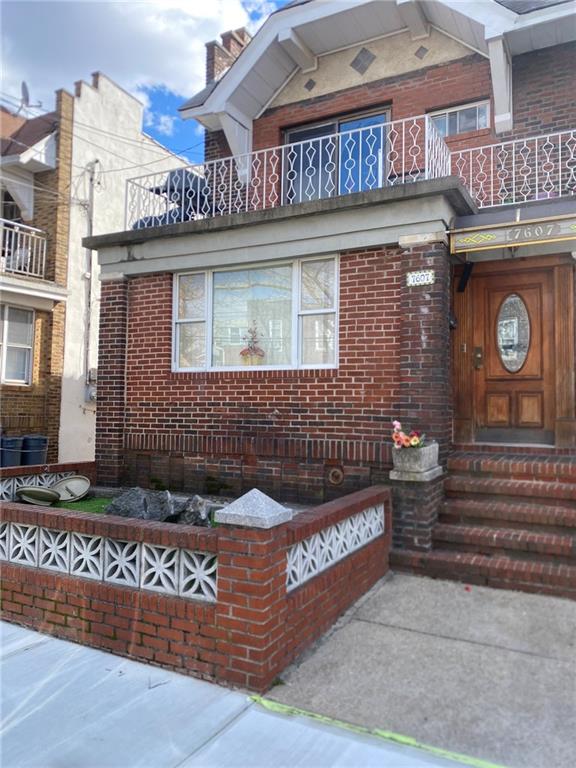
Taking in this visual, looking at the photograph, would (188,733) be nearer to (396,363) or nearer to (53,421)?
(396,363)

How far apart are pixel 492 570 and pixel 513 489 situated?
0.95m

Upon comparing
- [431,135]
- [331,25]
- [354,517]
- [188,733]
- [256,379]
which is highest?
[331,25]

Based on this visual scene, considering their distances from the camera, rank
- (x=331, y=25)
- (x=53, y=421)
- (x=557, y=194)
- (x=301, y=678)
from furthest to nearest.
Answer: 1. (x=53, y=421)
2. (x=331, y=25)
3. (x=557, y=194)
4. (x=301, y=678)

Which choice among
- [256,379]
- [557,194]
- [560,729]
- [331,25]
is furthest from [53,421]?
[560,729]

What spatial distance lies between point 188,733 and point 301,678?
2.71ft

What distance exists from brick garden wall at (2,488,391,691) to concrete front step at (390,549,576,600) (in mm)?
1041

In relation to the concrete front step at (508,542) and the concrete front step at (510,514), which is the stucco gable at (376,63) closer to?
the concrete front step at (510,514)

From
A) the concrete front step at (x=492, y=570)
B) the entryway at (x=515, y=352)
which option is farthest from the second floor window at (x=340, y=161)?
the concrete front step at (x=492, y=570)

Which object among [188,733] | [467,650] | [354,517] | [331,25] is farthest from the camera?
[331,25]

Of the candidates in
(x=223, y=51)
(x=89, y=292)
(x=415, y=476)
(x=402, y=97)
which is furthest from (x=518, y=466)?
(x=89, y=292)

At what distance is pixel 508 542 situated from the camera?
521cm

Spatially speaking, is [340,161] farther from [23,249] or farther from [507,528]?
[23,249]

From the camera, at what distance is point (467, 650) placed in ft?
12.6

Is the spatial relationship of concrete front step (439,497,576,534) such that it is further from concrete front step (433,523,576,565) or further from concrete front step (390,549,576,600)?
concrete front step (390,549,576,600)
